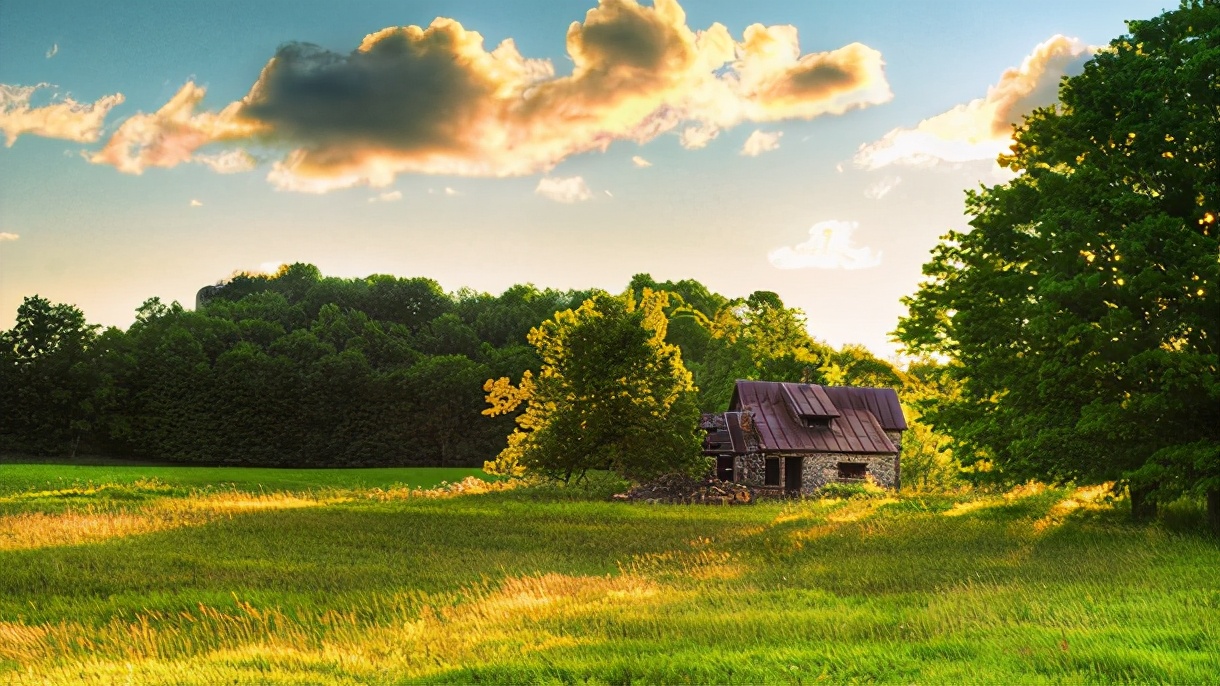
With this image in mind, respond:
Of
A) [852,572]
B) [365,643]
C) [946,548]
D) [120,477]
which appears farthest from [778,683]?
[120,477]

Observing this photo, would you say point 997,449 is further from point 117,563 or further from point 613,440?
point 117,563

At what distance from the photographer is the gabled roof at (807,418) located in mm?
47531

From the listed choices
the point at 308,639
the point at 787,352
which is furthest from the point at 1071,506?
the point at 787,352

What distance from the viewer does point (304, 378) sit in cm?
6831

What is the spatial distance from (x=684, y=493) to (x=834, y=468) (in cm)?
1462

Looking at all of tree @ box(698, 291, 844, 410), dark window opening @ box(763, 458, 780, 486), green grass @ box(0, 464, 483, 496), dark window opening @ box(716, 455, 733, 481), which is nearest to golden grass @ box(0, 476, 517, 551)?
green grass @ box(0, 464, 483, 496)

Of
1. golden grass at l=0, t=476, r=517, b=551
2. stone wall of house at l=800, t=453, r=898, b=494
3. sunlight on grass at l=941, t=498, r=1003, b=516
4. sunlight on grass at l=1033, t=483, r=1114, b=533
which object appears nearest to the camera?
golden grass at l=0, t=476, r=517, b=551

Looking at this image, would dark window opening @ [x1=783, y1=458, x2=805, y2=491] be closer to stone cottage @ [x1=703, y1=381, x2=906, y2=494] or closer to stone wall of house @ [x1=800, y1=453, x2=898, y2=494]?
stone cottage @ [x1=703, y1=381, x2=906, y2=494]

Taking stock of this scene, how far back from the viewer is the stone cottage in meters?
47.1

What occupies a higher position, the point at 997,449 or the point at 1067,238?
the point at 1067,238

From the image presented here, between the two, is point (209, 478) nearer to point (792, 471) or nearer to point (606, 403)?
point (606, 403)

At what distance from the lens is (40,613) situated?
42.0ft

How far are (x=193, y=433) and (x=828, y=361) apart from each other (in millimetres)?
46304

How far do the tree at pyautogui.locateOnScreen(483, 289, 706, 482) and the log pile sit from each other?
619 mm
